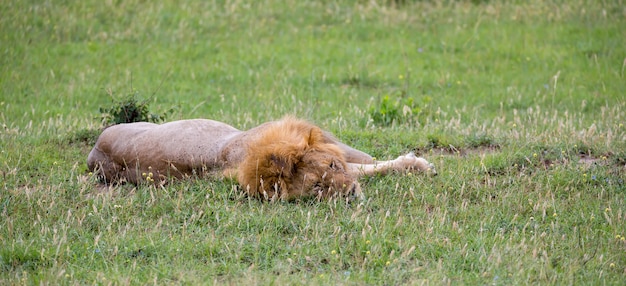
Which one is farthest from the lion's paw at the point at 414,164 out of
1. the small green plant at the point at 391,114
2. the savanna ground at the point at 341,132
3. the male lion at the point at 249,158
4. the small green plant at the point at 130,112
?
the small green plant at the point at 130,112

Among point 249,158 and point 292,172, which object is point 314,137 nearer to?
point 292,172

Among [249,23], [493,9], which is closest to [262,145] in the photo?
[249,23]

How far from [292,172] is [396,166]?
110 cm

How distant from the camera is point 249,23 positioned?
48.1 ft

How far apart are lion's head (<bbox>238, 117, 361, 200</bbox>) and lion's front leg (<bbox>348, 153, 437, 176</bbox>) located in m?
0.42

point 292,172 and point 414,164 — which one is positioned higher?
point 292,172

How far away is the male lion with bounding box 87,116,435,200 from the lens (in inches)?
244

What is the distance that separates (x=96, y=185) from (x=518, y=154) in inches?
153

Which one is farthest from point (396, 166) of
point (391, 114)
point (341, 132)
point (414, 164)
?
point (391, 114)

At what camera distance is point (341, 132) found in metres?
8.36

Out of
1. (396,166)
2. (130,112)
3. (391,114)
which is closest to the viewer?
(396,166)

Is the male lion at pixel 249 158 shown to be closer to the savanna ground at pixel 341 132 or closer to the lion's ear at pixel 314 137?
the lion's ear at pixel 314 137

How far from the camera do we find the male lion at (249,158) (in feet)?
20.3

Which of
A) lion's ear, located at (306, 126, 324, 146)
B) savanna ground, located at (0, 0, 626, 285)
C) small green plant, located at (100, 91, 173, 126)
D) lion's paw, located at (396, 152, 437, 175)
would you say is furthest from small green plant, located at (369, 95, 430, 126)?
lion's ear, located at (306, 126, 324, 146)
